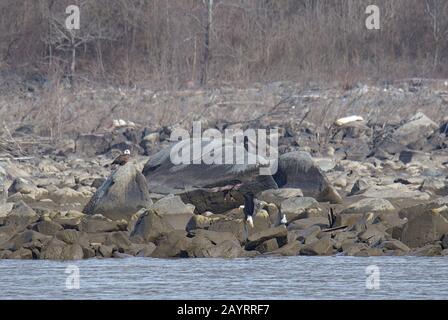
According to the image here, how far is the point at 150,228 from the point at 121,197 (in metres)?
2.01

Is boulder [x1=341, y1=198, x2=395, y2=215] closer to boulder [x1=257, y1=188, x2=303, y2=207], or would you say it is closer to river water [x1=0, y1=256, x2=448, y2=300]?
boulder [x1=257, y1=188, x2=303, y2=207]

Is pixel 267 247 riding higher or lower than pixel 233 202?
higher

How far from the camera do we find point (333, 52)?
3219 cm

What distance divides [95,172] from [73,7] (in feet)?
33.7

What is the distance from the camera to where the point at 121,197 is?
1722cm

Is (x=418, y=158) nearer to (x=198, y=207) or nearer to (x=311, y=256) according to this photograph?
(x=198, y=207)

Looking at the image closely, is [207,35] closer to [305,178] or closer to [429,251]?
[305,178]

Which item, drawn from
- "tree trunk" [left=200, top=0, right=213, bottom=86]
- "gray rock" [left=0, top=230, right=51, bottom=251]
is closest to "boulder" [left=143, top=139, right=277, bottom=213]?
"gray rock" [left=0, top=230, right=51, bottom=251]

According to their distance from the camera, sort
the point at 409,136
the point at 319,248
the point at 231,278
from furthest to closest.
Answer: the point at 409,136 → the point at 319,248 → the point at 231,278

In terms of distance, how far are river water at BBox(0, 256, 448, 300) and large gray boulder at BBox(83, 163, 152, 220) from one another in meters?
2.49

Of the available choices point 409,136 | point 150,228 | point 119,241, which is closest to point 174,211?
point 150,228

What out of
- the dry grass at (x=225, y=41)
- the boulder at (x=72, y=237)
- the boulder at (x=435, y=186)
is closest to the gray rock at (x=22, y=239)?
the boulder at (x=72, y=237)

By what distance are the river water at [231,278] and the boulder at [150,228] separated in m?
0.66
